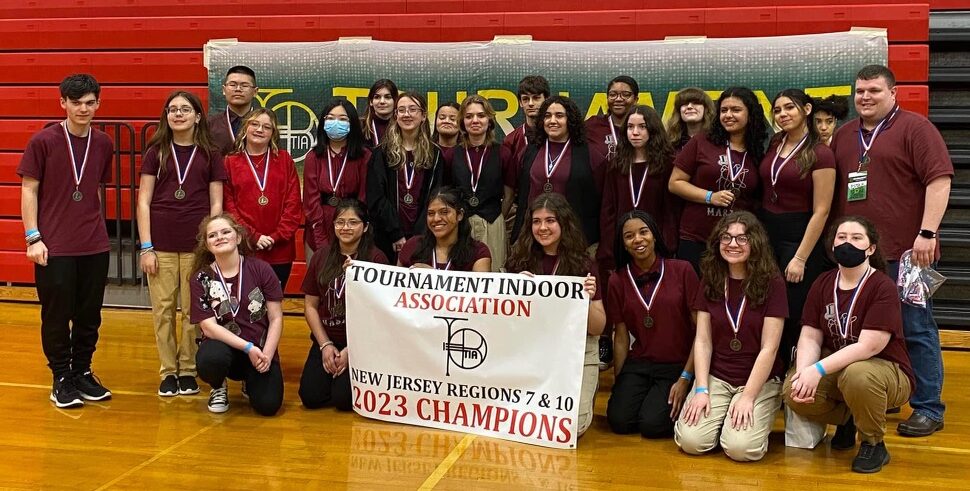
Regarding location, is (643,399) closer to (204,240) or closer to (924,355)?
(924,355)

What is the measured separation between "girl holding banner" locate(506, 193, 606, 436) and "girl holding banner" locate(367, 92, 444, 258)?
75 cm

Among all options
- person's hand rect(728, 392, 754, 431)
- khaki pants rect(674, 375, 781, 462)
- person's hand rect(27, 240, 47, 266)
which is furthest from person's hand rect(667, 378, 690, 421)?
person's hand rect(27, 240, 47, 266)

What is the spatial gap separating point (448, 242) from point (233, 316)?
43.0 inches

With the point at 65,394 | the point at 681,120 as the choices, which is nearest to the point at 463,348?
the point at 681,120

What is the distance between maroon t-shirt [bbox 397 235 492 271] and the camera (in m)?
4.23

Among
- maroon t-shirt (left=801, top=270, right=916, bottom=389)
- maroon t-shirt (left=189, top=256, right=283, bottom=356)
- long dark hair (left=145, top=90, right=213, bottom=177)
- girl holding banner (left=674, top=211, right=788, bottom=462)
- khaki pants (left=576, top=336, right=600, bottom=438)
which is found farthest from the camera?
long dark hair (left=145, top=90, right=213, bottom=177)

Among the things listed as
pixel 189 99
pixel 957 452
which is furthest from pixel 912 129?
pixel 189 99

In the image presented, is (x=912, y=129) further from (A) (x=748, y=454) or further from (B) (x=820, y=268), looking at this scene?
(A) (x=748, y=454)

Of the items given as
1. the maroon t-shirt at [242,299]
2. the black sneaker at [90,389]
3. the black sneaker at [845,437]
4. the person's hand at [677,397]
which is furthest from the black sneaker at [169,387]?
the black sneaker at [845,437]

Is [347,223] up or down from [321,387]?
up

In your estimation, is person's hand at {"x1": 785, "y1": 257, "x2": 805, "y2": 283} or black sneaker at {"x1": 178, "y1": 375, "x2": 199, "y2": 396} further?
black sneaker at {"x1": 178, "y1": 375, "x2": 199, "y2": 396}

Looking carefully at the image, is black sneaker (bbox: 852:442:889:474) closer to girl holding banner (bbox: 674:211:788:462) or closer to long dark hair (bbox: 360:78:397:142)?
girl holding banner (bbox: 674:211:788:462)

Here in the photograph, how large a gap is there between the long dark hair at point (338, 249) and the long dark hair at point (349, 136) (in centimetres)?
40

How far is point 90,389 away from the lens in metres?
4.54
